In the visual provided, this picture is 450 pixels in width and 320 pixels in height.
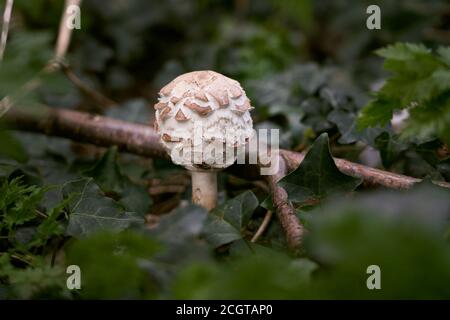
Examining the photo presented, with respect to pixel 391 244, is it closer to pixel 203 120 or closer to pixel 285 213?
pixel 285 213

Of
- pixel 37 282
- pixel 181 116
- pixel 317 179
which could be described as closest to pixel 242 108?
pixel 181 116

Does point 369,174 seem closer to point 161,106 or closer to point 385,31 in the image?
point 161,106

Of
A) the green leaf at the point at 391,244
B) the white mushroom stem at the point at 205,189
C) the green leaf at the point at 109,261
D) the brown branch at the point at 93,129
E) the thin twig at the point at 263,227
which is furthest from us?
the brown branch at the point at 93,129

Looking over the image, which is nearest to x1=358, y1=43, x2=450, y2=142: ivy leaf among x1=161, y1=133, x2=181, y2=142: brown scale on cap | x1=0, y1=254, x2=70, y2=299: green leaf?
x1=161, y1=133, x2=181, y2=142: brown scale on cap

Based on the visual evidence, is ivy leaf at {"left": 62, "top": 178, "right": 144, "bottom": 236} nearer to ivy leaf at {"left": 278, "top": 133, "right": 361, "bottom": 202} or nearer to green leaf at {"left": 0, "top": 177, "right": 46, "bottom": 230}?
green leaf at {"left": 0, "top": 177, "right": 46, "bottom": 230}

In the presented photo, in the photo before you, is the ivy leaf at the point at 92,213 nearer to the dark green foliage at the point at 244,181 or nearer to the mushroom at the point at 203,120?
the dark green foliage at the point at 244,181

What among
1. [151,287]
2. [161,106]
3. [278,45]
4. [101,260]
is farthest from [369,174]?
[278,45]

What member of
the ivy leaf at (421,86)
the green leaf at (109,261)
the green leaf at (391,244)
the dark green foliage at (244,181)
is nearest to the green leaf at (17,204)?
the dark green foliage at (244,181)

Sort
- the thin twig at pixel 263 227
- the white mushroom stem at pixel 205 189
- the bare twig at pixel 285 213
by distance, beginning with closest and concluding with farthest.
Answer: the bare twig at pixel 285 213, the thin twig at pixel 263 227, the white mushroom stem at pixel 205 189
